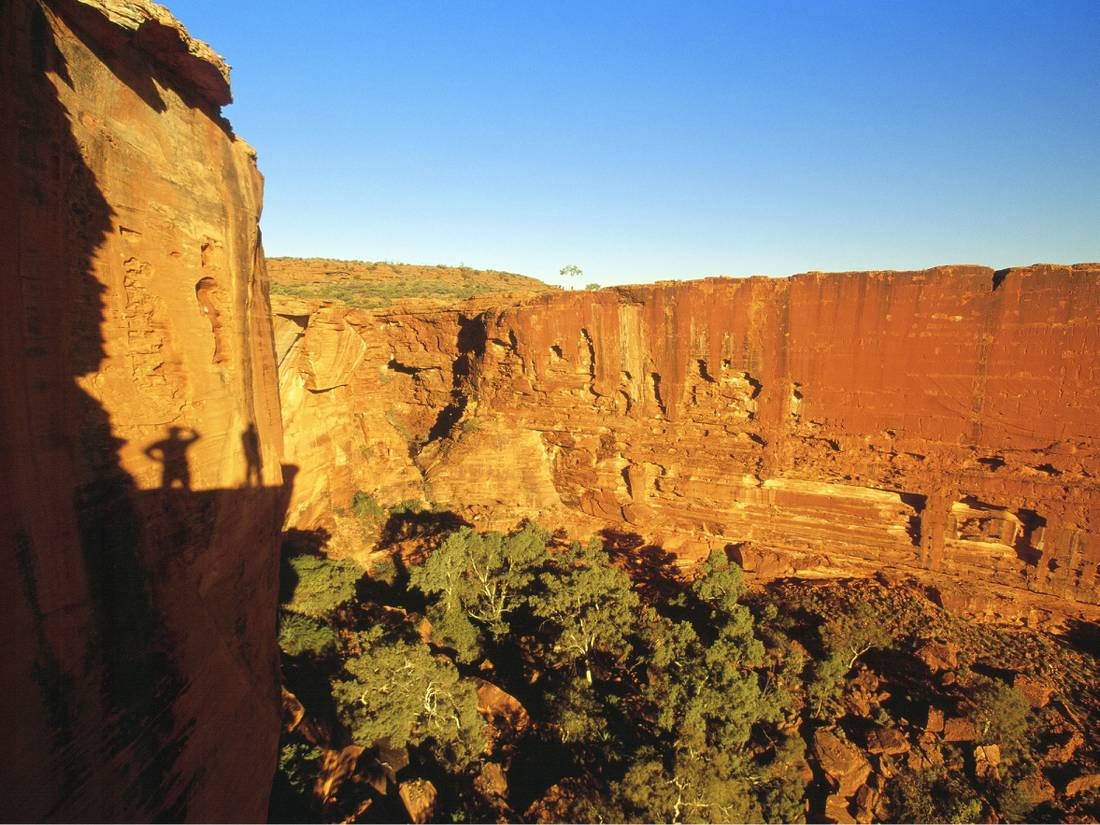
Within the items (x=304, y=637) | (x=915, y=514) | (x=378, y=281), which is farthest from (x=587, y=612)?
(x=378, y=281)

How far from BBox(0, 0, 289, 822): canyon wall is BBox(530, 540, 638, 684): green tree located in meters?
5.89

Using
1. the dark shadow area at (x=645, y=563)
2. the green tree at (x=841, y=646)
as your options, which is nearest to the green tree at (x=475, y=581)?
the dark shadow area at (x=645, y=563)

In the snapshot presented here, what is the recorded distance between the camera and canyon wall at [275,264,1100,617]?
33.2 feet

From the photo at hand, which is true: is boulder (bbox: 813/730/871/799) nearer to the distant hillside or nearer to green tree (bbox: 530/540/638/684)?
green tree (bbox: 530/540/638/684)

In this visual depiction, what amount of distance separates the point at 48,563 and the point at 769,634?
12087 mm

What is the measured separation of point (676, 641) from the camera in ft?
33.0

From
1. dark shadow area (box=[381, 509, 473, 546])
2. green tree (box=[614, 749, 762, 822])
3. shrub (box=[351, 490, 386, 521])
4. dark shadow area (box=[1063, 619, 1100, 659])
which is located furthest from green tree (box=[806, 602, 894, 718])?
shrub (box=[351, 490, 386, 521])

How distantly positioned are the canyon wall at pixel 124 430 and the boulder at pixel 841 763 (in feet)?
31.2

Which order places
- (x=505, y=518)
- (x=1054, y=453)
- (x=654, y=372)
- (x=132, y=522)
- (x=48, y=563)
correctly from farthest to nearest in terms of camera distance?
(x=505, y=518), (x=654, y=372), (x=1054, y=453), (x=132, y=522), (x=48, y=563)

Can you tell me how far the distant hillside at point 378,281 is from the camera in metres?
23.1

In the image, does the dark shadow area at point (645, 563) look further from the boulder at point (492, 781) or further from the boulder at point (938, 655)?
the boulder at point (492, 781)

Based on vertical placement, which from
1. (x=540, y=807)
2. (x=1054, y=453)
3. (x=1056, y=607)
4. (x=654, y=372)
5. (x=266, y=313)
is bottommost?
(x=540, y=807)

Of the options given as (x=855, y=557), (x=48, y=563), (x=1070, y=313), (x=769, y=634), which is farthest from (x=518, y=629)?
(x=1070, y=313)

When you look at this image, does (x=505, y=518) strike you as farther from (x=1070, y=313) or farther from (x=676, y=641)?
(x=1070, y=313)
